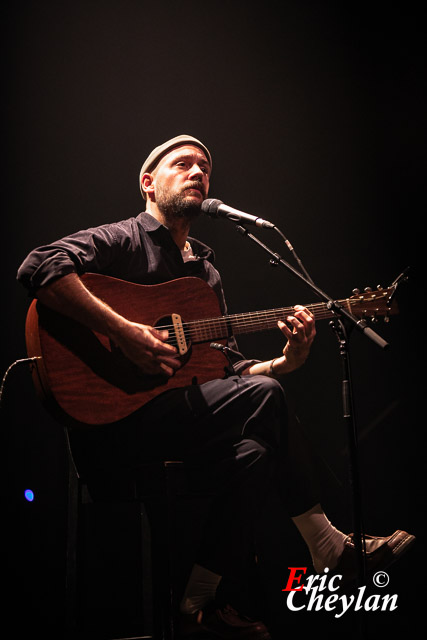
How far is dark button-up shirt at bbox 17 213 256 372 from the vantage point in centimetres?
205

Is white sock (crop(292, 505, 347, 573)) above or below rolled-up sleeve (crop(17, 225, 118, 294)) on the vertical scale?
below

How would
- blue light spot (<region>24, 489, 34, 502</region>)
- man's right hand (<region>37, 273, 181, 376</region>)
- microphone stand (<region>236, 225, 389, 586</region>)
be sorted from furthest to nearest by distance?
1. blue light spot (<region>24, 489, 34, 502</region>)
2. man's right hand (<region>37, 273, 181, 376</region>)
3. microphone stand (<region>236, 225, 389, 586</region>)

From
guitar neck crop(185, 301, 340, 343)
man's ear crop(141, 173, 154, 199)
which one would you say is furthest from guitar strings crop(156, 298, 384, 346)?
man's ear crop(141, 173, 154, 199)

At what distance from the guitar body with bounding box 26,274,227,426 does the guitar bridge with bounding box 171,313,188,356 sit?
23 mm

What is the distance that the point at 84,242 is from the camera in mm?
2207

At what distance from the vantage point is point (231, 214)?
2.21 m

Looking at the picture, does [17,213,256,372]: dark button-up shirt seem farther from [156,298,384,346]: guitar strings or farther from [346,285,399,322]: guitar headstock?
[346,285,399,322]: guitar headstock

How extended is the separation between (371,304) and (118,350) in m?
1.07

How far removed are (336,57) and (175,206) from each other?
146 centimetres

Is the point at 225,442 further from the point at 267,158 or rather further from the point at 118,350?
the point at 267,158

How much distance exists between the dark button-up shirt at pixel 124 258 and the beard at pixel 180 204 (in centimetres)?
→ 13

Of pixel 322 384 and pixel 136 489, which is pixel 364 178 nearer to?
pixel 322 384

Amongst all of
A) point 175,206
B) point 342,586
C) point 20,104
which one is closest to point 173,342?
point 175,206

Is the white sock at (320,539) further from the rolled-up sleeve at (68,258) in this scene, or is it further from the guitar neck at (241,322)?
the rolled-up sleeve at (68,258)
